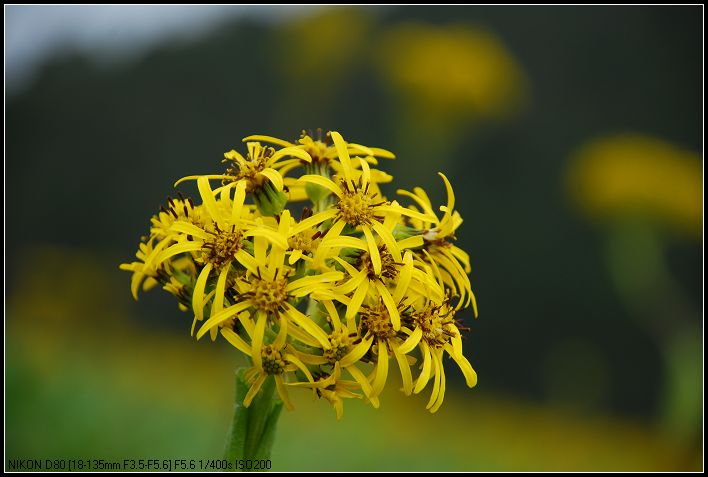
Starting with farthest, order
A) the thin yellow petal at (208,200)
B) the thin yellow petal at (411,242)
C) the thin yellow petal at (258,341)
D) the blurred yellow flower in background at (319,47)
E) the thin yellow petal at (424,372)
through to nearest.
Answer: the blurred yellow flower in background at (319,47)
the thin yellow petal at (411,242)
the thin yellow petal at (208,200)
the thin yellow petal at (424,372)
the thin yellow petal at (258,341)

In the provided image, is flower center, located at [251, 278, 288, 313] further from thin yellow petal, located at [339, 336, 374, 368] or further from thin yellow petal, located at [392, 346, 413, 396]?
thin yellow petal, located at [392, 346, 413, 396]

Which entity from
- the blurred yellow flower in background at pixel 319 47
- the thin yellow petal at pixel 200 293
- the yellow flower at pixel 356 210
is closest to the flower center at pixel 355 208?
the yellow flower at pixel 356 210

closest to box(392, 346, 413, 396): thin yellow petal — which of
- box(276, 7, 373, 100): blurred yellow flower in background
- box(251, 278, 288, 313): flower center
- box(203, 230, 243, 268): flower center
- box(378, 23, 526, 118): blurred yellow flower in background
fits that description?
box(251, 278, 288, 313): flower center

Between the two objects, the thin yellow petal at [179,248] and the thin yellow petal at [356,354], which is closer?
the thin yellow petal at [356,354]

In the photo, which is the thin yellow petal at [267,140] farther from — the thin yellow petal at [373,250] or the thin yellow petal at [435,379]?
the thin yellow petal at [435,379]

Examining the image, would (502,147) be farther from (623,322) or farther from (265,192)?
(265,192)

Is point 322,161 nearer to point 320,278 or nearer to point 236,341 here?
point 320,278
